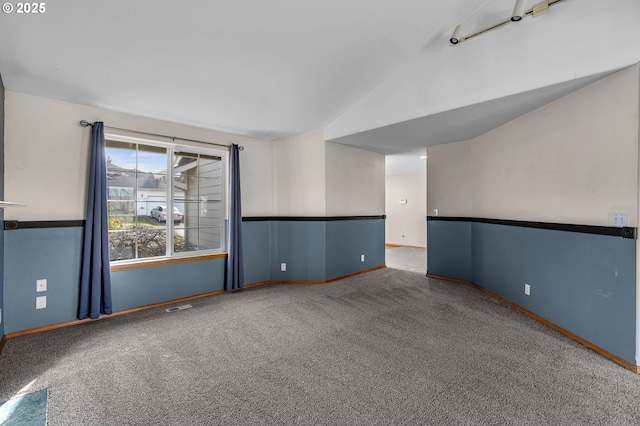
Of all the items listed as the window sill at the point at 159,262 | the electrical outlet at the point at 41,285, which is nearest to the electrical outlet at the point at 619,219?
the window sill at the point at 159,262

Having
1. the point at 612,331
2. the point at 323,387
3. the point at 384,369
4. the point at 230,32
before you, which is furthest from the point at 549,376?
the point at 230,32

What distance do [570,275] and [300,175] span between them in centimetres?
356

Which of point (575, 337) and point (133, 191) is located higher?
point (133, 191)

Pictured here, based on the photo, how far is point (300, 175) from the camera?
4.79 metres

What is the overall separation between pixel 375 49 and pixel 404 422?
10.7 feet

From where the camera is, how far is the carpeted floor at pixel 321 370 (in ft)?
5.70

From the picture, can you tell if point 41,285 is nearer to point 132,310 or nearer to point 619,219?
point 132,310

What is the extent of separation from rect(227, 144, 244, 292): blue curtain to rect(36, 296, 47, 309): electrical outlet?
6.35 ft

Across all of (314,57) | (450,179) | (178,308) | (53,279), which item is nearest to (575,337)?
(450,179)

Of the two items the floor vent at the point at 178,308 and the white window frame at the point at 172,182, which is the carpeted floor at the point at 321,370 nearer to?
Result: the floor vent at the point at 178,308

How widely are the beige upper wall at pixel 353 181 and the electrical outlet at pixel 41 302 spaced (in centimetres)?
347

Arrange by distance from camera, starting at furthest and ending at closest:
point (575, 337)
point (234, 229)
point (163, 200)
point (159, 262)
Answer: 1. point (234, 229)
2. point (163, 200)
3. point (159, 262)
4. point (575, 337)

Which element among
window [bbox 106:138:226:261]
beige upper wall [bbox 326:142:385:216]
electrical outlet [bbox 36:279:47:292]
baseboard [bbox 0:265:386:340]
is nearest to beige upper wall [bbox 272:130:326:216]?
beige upper wall [bbox 326:142:385:216]

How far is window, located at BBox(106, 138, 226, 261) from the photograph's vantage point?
3.51 metres
